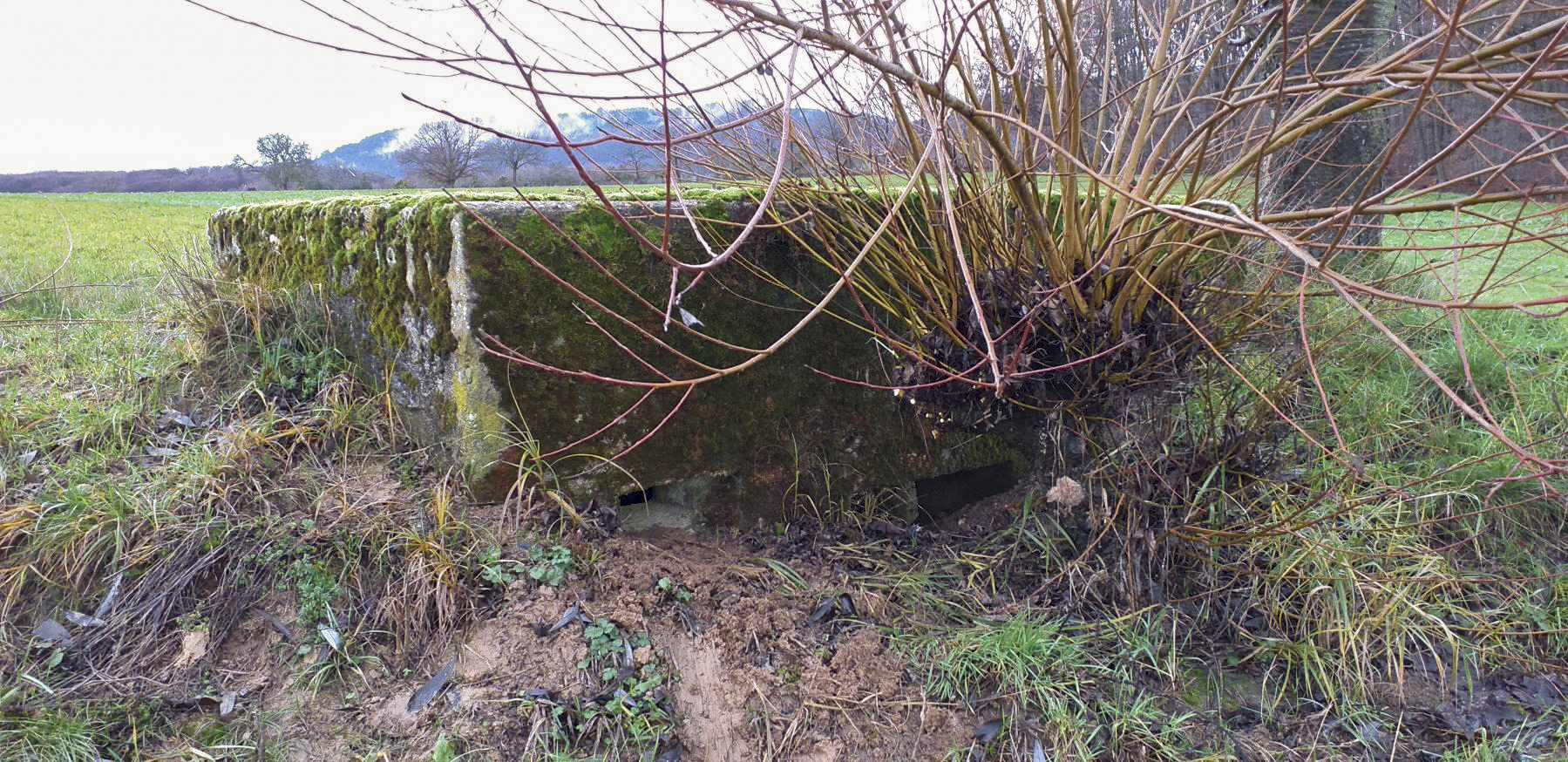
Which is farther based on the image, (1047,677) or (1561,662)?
(1561,662)

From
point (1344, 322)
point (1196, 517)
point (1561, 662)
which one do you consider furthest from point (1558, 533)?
point (1196, 517)

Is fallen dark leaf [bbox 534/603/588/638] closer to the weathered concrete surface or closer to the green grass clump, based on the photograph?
the weathered concrete surface

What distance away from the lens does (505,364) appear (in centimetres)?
253

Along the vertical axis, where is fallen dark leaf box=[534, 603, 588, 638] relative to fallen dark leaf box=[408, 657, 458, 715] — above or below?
above

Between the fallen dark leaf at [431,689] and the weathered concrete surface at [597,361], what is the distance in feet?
1.81

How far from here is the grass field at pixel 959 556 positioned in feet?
7.68

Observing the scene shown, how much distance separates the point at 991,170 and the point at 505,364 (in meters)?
1.72

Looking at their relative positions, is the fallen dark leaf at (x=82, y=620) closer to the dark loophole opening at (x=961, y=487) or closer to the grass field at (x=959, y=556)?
the grass field at (x=959, y=556)

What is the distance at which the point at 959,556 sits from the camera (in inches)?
114

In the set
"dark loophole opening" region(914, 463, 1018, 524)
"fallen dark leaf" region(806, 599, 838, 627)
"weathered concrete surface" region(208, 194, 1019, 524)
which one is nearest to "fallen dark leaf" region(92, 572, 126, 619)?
"weathered concrete surface" region(208, 194, 1019, 524)

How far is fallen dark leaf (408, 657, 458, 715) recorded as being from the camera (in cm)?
220

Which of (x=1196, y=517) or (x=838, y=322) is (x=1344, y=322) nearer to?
(x=1196, y=517)

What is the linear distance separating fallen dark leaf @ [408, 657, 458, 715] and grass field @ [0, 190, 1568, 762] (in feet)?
0.53

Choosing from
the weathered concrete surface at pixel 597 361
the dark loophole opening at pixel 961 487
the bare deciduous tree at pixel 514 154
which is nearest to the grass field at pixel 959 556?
the weathered concrete surface at pixel 597 361
